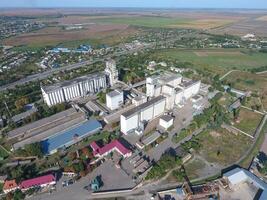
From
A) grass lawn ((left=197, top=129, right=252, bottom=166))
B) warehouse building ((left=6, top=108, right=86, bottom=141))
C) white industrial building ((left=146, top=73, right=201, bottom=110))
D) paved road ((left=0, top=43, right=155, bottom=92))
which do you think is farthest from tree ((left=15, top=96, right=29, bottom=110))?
grass lawn ((left=197, top=129, right=252, bottom=166))

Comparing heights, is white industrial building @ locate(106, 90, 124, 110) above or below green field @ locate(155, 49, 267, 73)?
above

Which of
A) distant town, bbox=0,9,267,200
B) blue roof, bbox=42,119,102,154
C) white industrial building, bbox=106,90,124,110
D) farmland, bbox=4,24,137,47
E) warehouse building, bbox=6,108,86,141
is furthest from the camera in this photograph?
farmland, bbox=4,24,137,47

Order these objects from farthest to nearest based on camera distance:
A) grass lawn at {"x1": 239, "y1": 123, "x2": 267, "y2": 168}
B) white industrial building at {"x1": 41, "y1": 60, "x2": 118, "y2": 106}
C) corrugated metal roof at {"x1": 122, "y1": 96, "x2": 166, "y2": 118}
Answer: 1. white industrial building at {"x1": 41, "y1": 60, "x2": 118, "y2": 106}
2. corrugated metal roof at {"x1": 122, "y1": 96, "x2": 166, "y2": 118}
3. grass lawn at {"x1": 239, "y1": 123, "x2": 267, "y2": 168}

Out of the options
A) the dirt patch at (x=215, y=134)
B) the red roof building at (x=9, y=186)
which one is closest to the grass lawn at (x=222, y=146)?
the dirt patch at (x=215, y=134)

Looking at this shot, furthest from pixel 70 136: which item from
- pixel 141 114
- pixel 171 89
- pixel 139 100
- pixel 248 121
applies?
pixel 248 121

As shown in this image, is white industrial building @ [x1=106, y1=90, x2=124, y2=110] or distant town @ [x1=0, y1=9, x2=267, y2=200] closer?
distant town @ [x1=0, y1=9, x2=267, y2=200]

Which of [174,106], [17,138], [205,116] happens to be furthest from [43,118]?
[205,116]

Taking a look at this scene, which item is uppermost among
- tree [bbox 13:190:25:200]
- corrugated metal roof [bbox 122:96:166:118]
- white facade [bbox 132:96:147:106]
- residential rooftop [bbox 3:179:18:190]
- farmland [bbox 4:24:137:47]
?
corrugated metal roof [bbox 122:96:166:118]

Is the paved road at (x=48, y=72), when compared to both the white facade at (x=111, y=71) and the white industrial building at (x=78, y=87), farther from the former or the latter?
the white facade at (x=111, y=71)

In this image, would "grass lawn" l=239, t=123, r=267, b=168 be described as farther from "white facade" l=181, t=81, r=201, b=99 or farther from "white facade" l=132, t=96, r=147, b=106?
"white facade" l=132, t=96, r=147, b=106
